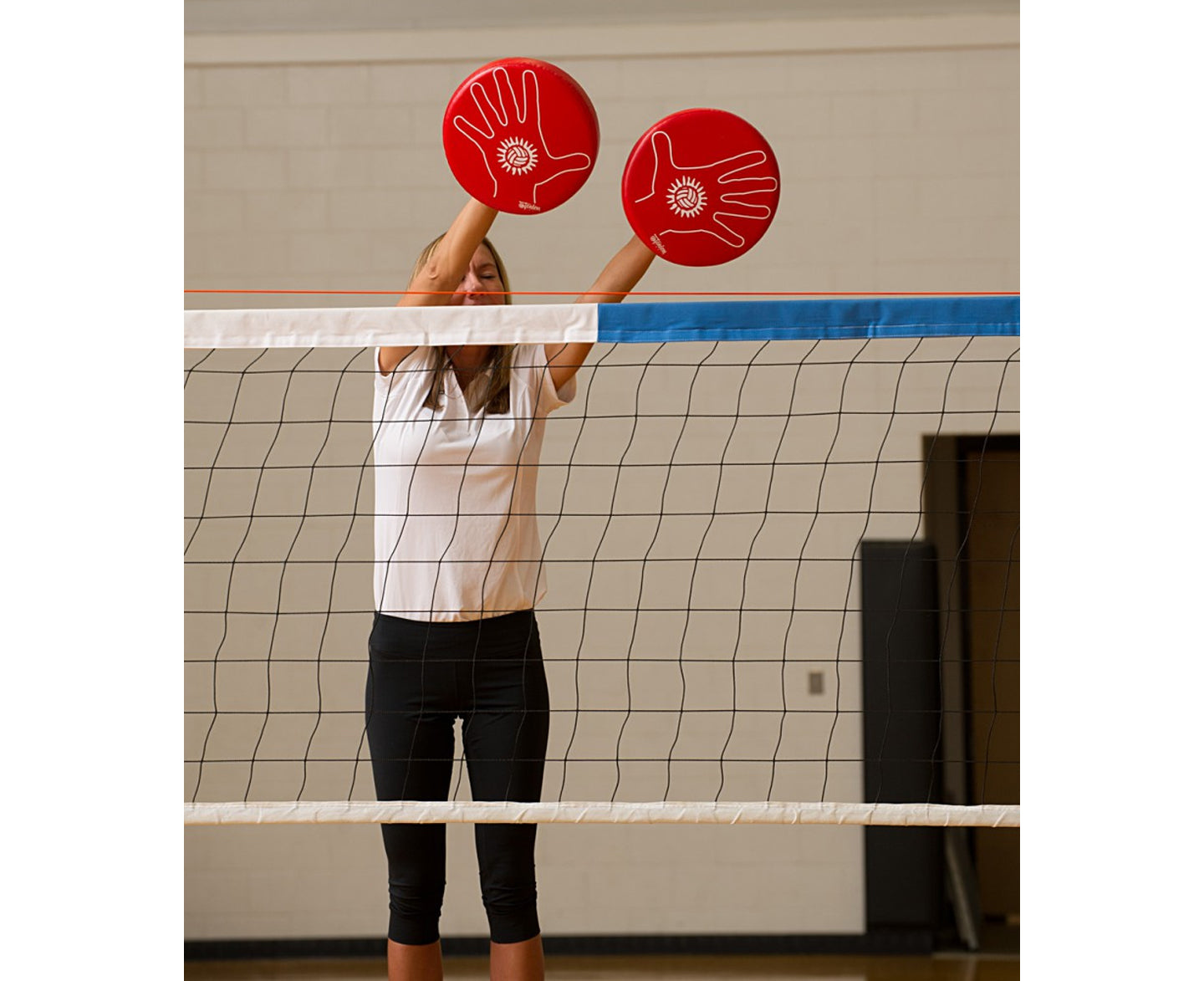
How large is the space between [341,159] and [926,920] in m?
3.21

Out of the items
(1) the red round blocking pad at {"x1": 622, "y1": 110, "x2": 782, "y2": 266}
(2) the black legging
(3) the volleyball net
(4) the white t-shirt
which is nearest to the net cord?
(2) the black legging

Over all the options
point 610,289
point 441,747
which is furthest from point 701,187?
point 441,747

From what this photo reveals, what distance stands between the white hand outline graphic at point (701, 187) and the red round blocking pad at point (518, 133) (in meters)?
0.13

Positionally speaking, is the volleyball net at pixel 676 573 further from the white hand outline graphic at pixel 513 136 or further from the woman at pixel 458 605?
the white hand outline graphic at pixel 513 136

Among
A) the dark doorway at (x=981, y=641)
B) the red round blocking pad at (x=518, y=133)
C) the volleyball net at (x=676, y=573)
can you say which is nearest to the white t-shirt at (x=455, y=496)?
the red round blocking pad at (x=518, y=133)

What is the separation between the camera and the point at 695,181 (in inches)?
79.5

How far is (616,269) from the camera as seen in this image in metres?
2.09

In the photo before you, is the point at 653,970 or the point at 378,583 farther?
the point at 653,970

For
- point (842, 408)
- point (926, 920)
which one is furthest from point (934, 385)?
point (926, 920)

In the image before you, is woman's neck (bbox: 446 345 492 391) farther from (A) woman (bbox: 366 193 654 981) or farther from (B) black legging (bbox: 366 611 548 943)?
(B) black legging (bbox: 366 611 548 943)

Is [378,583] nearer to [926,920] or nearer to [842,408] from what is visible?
[842,408]

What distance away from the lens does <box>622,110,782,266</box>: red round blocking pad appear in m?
2.00

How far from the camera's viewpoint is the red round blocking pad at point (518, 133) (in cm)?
190

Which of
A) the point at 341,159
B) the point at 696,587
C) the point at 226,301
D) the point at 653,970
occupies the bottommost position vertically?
the point at 653,970
